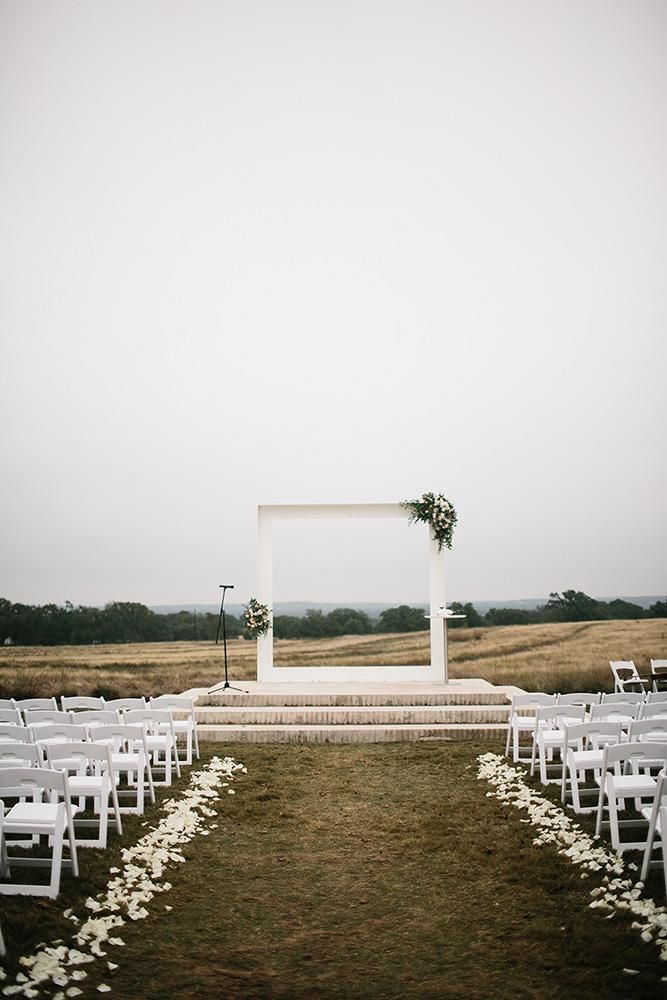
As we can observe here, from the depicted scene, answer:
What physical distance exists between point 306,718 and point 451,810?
4962 millimetres

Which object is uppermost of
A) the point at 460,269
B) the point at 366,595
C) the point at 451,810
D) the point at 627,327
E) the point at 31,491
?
the point at 460,269

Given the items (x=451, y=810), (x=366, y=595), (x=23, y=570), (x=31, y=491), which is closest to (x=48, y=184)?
(x=31, y=491)

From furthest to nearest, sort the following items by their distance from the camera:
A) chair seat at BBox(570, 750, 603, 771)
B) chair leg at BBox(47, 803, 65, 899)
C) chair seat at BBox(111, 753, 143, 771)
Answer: chair seat at BBox(111, 753, 143, 771) < chair seat at BBox(570, 750, 603, 771) < chair leg at BBox(47, 803, 65, 899)

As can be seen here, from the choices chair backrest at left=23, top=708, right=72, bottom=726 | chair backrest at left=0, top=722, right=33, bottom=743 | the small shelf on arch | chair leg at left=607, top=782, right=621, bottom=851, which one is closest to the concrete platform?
the small shelf on arch

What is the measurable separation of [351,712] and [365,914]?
7.22m

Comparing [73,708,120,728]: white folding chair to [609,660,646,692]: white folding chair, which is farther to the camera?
[609,660,646,692]: white folding chair

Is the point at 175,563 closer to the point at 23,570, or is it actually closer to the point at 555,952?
the point at 23,570

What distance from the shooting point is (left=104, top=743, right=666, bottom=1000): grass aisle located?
4.30 m

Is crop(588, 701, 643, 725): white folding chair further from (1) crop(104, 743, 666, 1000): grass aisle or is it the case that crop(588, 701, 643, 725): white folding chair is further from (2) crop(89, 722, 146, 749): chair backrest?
(2) crop(89, 722, 146, 749): chair backrest

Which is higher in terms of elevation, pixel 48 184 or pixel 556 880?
pixel 48 184

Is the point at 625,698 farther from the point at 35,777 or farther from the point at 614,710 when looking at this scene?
the point at 35,777

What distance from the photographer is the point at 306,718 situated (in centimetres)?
1263

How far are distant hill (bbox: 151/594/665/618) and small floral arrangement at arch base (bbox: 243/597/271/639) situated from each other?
1.19ft

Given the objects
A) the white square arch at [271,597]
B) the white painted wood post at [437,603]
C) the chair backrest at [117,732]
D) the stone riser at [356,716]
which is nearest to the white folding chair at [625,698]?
the stone riser at [356,716]
